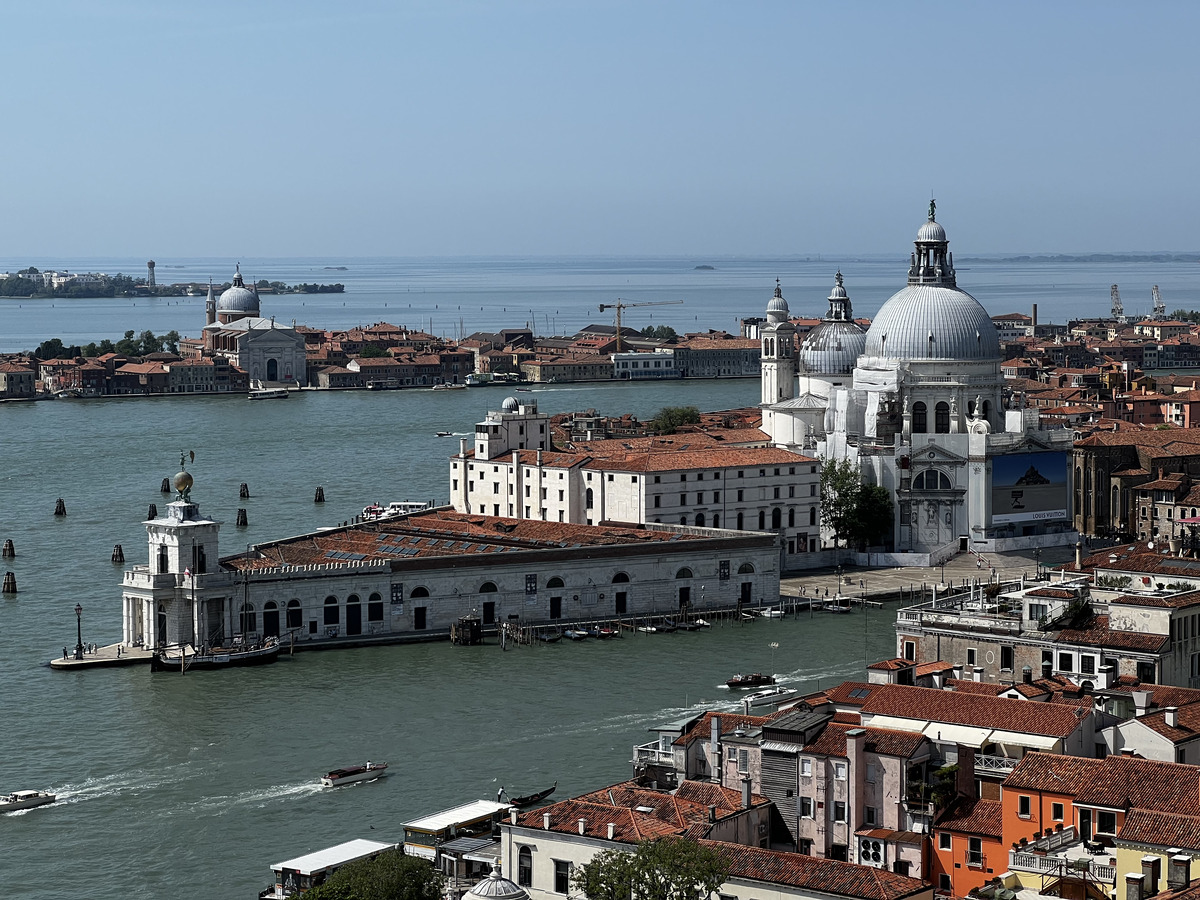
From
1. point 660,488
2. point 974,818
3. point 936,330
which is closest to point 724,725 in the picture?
Answer: point 974,818

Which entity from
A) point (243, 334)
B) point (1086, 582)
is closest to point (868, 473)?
point (1086, 582)

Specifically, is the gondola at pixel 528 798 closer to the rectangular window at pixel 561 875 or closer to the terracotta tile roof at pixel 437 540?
the rectangular window at pixel 561 875

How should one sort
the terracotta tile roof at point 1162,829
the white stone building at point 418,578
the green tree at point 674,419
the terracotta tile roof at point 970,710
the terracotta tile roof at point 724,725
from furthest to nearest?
the green tree at point 674,419, the white stone building at point 418,578, the terracotta tile roof at point 724,725, the terracotta tile roof at point 970,710, the terracotta tile roof at point 1162,829

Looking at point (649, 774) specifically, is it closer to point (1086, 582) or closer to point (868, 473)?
point (1086, 582)

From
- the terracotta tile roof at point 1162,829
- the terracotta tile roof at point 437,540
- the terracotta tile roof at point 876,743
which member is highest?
the terracotta tile roof at point 876,743

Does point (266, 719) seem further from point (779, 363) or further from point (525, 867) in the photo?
point (779, 363)

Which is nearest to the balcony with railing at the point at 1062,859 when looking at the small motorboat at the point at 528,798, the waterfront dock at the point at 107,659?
the small motorboat at the point at 528,798

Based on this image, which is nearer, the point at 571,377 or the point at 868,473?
the point at 868,473
